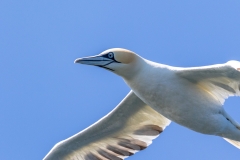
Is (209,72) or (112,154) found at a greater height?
(209,72)

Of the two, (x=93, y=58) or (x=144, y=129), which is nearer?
(x=93, y=58)

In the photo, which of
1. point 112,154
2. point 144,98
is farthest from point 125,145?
point 144,98

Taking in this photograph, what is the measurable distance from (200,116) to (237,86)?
0.88 meters

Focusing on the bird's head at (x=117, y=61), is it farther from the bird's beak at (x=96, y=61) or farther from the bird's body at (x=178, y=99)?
the bird's body at (x=178, y=99)

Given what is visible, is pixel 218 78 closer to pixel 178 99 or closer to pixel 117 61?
pixel 178 99

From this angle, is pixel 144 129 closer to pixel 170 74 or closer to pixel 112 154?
pixel 112 154

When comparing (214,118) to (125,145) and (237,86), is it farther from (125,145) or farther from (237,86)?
(125,145)

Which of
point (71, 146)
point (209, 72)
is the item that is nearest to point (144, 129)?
point (71, 146)

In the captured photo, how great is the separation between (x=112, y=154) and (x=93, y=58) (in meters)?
3.29

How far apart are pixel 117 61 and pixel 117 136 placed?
9.15 feet

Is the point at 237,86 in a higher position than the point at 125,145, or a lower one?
higher

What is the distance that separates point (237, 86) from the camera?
13.9 metres

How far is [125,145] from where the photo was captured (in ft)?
52.8

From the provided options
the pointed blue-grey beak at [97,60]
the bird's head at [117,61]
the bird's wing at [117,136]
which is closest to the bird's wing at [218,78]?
the bird's head at [117,61]
